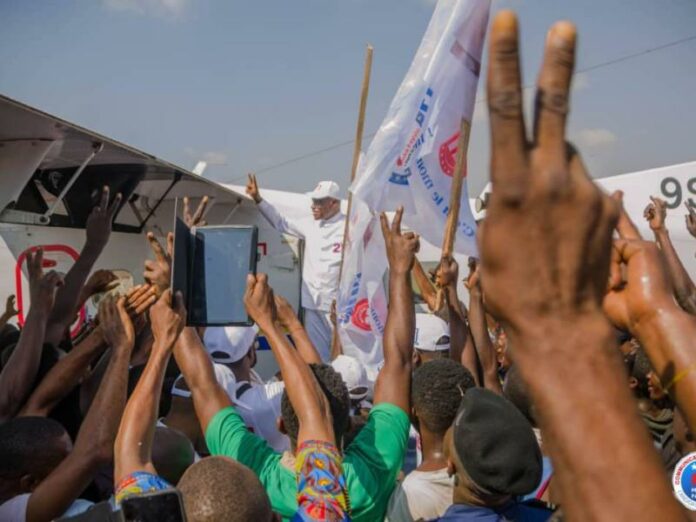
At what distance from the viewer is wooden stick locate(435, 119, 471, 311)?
407 cm

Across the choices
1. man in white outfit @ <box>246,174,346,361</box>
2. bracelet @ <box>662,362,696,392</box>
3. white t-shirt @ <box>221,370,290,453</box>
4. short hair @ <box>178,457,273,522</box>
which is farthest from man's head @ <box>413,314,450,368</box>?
man in white outfit @ <box>246,174,346,361</box>

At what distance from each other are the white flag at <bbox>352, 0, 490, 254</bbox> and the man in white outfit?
2.92m

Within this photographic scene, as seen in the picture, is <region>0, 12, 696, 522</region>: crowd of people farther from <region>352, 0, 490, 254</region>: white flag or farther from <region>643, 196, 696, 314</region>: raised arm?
<region>352, 0, 490, 254</region>: white flag

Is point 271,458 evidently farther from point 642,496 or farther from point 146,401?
point 642,496

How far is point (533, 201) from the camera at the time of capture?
80 cm

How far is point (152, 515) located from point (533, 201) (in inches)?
33.8

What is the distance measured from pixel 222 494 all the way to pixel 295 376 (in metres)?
0.49

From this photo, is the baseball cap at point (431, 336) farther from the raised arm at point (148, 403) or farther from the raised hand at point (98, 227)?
the raised arm at point (148, 403)

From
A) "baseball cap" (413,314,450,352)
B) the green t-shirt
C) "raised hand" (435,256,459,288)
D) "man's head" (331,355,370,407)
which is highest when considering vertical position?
"raised hand" (435,256,459,288)

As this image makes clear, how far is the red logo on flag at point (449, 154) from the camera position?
Answer: 173 inches

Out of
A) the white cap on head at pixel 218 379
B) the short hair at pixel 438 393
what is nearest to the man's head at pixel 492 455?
the short hair at pixel 438 393

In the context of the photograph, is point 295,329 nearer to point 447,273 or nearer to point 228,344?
point 228,344

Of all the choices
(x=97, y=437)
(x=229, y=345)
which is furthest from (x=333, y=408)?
(x=229, y=345)

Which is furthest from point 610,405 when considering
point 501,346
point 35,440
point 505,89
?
point 501,346
